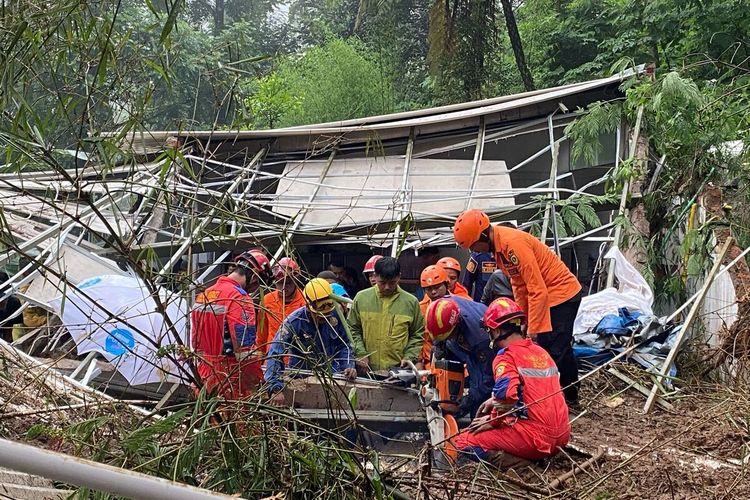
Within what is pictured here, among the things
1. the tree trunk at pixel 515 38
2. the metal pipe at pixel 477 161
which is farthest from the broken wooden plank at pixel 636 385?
the tree trunk at pixel 515 38

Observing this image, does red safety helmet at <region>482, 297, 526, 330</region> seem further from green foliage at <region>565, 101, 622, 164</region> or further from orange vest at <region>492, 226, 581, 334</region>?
green foliage at <region>565, 101, 622, 164</region>

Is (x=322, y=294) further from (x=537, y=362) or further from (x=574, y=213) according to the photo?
(x=574, y=213)

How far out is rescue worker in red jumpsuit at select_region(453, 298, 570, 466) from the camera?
16.2 feet

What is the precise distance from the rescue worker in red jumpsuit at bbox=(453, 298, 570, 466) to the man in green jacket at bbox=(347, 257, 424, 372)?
4.57 ft

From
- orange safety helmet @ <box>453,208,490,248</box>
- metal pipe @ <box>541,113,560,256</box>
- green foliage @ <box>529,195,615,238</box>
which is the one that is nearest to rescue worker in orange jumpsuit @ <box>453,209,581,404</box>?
orange safety helmet @ <box>453,208,490,248</box>

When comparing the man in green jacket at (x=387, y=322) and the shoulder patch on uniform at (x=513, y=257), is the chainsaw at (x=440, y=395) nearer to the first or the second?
the man in green jacket at (x=387, y=322)

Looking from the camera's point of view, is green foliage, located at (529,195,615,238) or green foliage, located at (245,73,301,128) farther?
green foliage, located at (245,73,301,128)

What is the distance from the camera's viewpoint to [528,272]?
21.0ft

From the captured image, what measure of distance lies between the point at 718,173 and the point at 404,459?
6.48 metres

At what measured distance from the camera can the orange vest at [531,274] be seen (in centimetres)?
639

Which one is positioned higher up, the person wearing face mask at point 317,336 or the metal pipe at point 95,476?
the metal pipe at point 95,476

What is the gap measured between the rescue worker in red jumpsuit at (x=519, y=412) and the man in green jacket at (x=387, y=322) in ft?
4.57

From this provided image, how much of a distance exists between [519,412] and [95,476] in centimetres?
361

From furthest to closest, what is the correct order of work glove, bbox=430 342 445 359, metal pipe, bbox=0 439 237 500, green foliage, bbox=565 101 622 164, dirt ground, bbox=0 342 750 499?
green foliage, bbox=565 101 622 164
work glove, bbox=430 342 445 359
dirt ground, bbox=0 342 750 499
metal pipe, bbox=0 439 237 500
